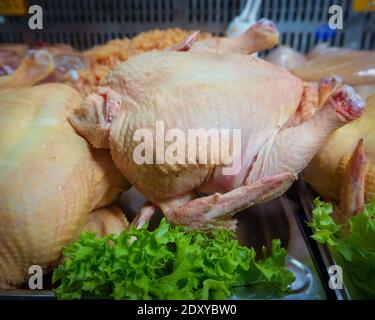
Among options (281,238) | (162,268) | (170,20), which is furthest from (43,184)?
(170,20)

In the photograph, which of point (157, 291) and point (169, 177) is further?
point (169, 177)

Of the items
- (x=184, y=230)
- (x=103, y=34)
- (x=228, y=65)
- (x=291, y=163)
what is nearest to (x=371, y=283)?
(x=291, y=163)

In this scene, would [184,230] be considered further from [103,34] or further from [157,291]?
[103,34]

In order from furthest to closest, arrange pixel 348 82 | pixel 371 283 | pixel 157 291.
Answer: pixel 348 82 < pixel 371 283 < pixel 157 291

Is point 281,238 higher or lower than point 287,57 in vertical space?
lower

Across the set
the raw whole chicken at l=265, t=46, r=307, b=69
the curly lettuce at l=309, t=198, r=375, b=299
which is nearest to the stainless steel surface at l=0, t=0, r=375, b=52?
the raw whole chicken at l=265, t=46, r=307, b=69

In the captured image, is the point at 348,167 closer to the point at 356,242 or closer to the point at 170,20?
the point at 356,242

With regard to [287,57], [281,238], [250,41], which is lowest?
[281,238]
